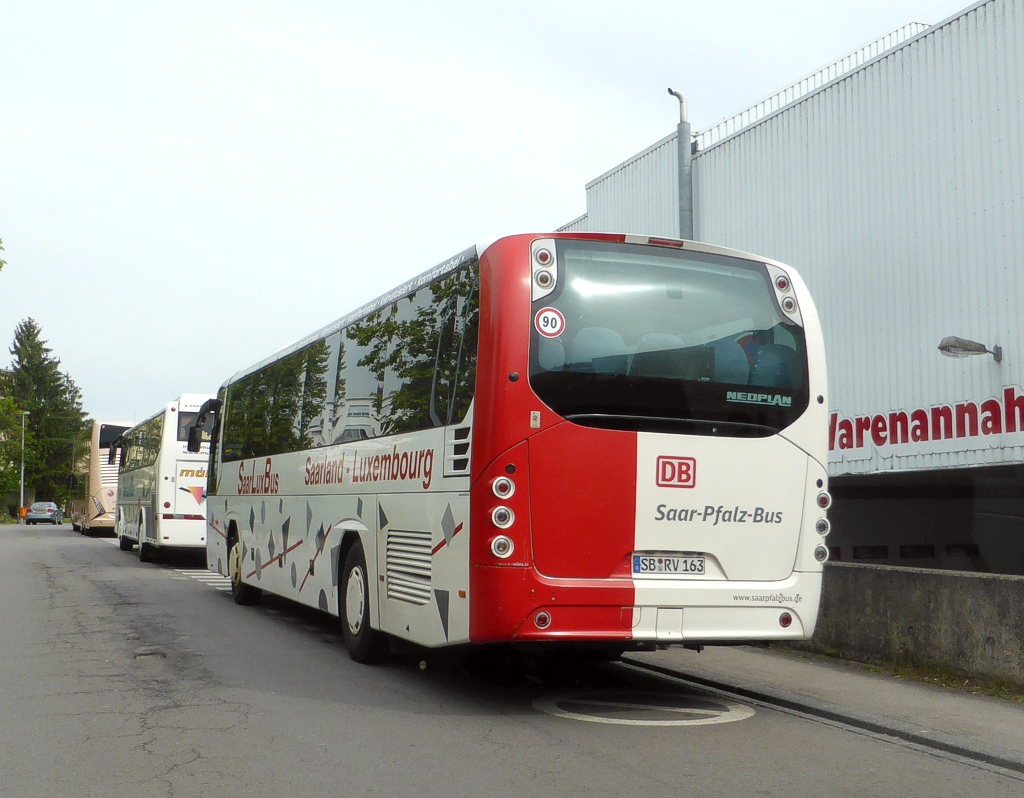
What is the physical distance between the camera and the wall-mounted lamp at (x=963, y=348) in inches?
580

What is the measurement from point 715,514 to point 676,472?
395 millimetres

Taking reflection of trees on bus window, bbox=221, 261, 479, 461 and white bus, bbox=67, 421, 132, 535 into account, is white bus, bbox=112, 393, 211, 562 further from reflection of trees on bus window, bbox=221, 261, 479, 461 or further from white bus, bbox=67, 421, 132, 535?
white bus, bbox=67, 421, 132, 535

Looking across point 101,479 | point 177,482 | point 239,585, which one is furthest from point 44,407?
point 239,585

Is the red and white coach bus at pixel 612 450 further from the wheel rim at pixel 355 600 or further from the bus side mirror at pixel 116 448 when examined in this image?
the bus side mirror at pixel 116 448

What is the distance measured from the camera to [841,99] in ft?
61.6

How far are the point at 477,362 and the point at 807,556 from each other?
8.44 feet

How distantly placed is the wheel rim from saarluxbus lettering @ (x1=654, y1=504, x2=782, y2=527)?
3.14 meters

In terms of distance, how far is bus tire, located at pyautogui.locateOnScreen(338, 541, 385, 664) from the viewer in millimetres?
9656

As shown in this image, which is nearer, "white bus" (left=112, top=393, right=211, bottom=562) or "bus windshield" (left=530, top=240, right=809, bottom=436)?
"bus windshield" (left=530, top=240, right=809, bottom=436)

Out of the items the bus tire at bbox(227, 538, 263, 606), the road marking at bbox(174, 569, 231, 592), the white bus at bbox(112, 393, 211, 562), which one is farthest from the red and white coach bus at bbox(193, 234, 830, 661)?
the white bus at bbox(112, 393, 211, 562)

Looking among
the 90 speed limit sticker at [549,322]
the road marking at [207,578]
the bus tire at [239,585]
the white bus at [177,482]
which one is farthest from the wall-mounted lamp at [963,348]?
the white bus at [177,482]

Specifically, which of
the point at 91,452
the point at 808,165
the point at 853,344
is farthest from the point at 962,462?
the point at 91,452

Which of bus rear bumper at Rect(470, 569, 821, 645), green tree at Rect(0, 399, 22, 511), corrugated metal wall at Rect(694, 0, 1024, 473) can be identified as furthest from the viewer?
green tree at Rect(0, 399, 22, 511)

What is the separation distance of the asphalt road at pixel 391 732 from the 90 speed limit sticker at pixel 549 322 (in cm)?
239
